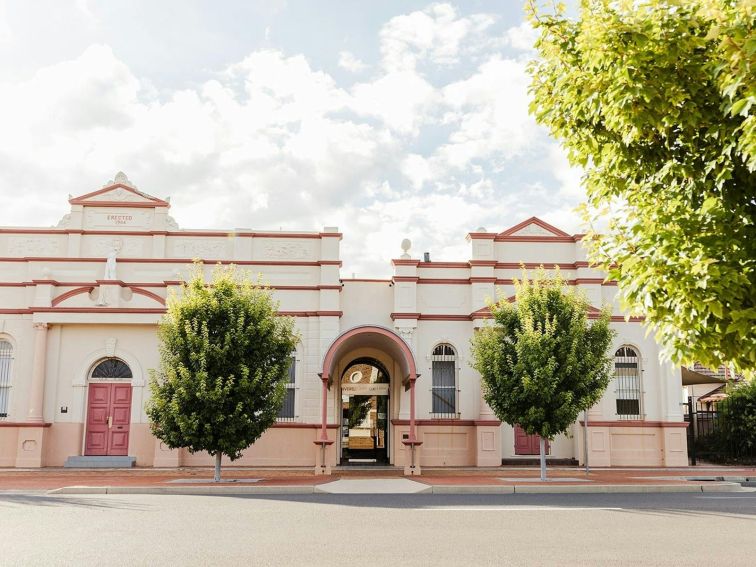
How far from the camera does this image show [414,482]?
17.5m

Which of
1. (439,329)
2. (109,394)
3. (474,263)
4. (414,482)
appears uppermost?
(474,263)

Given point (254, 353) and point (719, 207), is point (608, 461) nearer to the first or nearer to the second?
point (254, 353)

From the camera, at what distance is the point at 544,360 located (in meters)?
17.9

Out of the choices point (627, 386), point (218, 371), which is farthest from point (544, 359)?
point (218, 371)

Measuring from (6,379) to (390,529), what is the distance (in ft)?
51.8

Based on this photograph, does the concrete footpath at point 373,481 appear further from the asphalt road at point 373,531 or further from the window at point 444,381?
the window at point 444,381

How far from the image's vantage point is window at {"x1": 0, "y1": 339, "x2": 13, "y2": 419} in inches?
846

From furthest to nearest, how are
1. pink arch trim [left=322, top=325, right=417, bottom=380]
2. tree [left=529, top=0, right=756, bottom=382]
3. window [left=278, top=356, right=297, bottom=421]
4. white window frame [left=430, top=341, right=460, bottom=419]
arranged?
white window frame [left=430, top=341, right=460, bottom=419] < window [left=278, top=356, right=297, bottom=421] < pink arch trim [left=322, top=325, right=417, bottom=380] < tree [left=529, top=0, right=756, bottom=382]

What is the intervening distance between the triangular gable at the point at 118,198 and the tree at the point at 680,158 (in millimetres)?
18439

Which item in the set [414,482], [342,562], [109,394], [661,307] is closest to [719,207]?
[661,307]

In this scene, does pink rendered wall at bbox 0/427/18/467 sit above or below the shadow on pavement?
above

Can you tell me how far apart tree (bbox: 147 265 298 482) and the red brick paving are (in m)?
1.31

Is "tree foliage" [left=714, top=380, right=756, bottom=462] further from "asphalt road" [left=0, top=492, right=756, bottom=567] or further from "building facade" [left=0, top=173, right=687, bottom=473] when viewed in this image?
"asphalt road" [left=0, top=492, right=756, bottom=567]

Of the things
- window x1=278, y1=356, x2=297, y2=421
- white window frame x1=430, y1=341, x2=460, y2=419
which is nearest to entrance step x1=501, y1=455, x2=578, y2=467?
white window frame x1=430, y1=341, x2=460, y2=419
